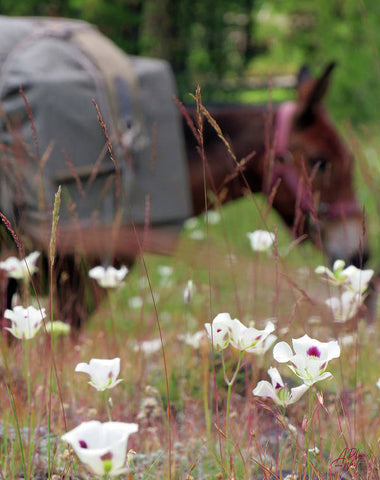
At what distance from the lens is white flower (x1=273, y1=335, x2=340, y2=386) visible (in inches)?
37.9

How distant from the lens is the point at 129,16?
1205cm

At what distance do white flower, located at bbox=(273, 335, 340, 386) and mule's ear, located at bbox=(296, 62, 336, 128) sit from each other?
346 cm

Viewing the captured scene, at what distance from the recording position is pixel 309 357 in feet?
3.18

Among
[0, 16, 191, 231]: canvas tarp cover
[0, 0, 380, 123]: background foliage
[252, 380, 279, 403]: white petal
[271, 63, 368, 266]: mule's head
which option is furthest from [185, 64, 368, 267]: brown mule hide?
[0, 0, 380, 123]: background foliage

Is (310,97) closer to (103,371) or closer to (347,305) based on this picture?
(347,305)

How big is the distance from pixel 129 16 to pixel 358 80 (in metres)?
4.55

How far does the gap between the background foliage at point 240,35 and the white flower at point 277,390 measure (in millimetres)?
8585

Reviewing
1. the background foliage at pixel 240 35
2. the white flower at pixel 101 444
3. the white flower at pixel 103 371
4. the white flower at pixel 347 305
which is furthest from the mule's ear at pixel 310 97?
the background foliage at pixel 240 35

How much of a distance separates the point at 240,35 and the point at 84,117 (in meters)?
11.3

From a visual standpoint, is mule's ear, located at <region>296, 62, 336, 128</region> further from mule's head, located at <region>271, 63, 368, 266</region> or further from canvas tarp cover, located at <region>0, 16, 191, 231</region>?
canvas tarp cover, located at <region>0, 16, 191, 231</region>

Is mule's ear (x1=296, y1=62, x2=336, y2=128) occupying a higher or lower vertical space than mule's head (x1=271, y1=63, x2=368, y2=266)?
higher

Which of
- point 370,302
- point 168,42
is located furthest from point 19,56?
point 168,42

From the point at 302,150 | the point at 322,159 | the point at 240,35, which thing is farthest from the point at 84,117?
the point at 240,35

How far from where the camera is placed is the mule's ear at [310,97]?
4250mm
